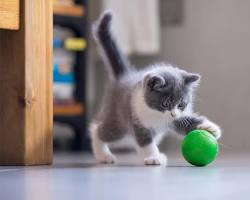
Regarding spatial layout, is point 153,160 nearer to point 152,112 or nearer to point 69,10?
point 152,112

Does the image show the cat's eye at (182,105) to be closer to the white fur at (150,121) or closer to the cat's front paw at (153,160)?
the white fur at (150,121)

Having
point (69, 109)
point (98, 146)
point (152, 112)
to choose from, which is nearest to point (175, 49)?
point (69, 109)

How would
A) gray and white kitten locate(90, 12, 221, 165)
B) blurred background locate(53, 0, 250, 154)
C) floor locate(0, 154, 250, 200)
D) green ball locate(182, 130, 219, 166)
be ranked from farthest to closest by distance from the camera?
blurred background locate(53, 0, 250, 154)
gray and white kitten locate(90, 12, 221, 165)
green ball locate(182, 130, 219, 166)
floor locate(0, 154, 250, 200)

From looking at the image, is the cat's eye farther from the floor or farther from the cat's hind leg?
the cat's hind leg

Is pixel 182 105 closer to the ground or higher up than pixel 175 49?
closer to the ground

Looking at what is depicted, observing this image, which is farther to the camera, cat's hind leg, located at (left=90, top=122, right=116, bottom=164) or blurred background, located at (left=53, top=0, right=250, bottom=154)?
blurred background, located at (left=53, top=0, right=250, bottom=154)

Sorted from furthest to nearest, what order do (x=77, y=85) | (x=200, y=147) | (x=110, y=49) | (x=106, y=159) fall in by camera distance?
(x=77, y=85), (x=110, y=49), (x=106, y=159), (x=200, y=147)

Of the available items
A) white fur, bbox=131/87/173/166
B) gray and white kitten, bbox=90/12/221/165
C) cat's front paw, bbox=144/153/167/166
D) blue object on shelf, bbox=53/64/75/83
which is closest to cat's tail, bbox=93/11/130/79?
gray and white kitten, bbox=90/12/221/165

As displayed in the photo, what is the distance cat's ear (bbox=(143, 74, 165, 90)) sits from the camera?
1.68 m

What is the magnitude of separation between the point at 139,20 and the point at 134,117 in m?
1.54

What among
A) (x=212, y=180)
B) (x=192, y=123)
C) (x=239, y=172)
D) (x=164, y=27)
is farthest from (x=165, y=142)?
(x=212, y=180)

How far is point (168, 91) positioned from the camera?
1.70 meters

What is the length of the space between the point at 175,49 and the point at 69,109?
0.65 meters

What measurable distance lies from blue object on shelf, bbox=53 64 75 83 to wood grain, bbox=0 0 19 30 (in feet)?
4.86
